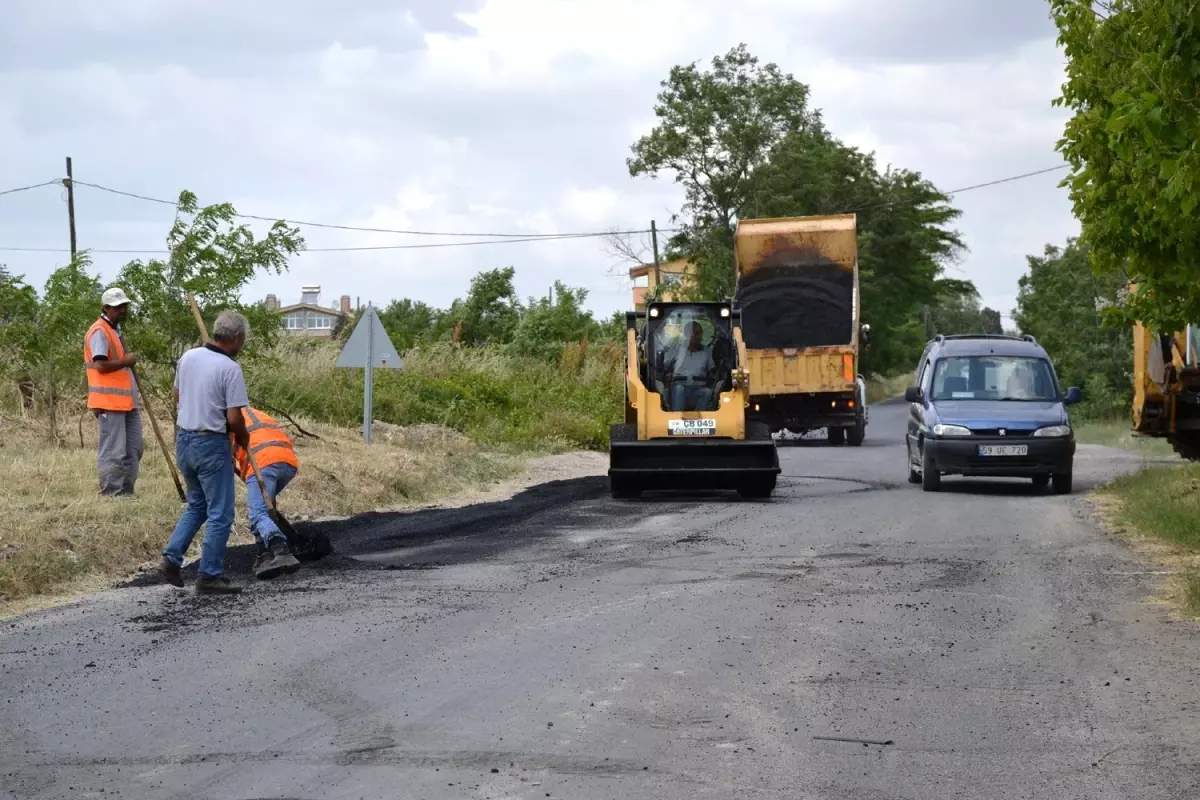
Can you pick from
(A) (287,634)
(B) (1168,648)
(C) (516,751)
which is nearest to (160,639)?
(A) (287,634)

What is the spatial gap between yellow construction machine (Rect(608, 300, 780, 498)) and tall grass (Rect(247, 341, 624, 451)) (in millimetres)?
5883

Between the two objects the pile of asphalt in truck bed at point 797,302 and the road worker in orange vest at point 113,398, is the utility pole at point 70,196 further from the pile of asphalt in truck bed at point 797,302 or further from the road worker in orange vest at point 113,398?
the road worker in orange vest at point 113,398

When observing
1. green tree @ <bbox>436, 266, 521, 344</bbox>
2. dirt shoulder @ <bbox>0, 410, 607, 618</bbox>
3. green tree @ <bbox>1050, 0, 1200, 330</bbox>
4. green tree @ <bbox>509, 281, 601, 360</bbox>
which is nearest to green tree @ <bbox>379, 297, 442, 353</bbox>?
green tree @ <bbox>436, 266, 521, 344</bbox>

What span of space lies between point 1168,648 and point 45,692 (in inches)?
223

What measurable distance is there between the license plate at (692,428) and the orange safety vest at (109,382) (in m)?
6.72

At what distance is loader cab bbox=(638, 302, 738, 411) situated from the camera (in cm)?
1916

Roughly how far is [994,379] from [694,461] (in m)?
4.78

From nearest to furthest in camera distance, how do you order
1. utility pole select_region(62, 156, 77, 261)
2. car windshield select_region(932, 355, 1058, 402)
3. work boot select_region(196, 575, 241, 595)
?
work boot select_region(196, 575, 241, 595) < car windshield select_region(932, 355, 1058, 402) < utility pole select_region(62, 156, 77, 261)

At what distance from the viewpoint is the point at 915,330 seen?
11238 centimetres

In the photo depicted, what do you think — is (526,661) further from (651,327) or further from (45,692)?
(651,327)

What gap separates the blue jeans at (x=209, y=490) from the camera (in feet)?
33.6

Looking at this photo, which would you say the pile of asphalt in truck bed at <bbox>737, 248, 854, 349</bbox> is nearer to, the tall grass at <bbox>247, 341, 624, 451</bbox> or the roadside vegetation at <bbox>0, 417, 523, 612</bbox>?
the tall grass at <bbox>247, 341, 624, 451</bbox>

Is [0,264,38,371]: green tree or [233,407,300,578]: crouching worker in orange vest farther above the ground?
[0,264,38,371]: green tree

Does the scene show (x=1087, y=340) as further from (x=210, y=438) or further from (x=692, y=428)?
(x=210, y=438)
